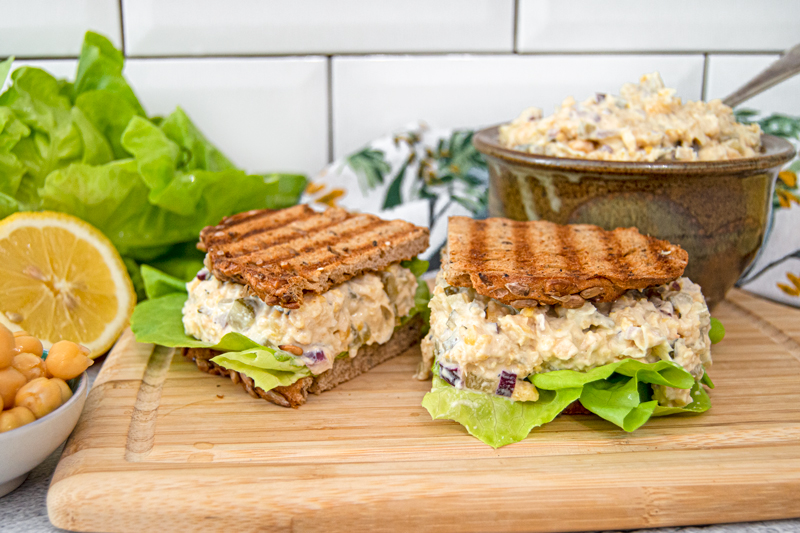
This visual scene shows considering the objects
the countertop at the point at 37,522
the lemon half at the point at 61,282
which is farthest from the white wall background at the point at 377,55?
the countertop at the point at 37,522

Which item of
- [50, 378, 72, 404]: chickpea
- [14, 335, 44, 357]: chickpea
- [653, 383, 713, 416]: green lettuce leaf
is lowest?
[653, 383, 713, 416]: green lettuce leaf

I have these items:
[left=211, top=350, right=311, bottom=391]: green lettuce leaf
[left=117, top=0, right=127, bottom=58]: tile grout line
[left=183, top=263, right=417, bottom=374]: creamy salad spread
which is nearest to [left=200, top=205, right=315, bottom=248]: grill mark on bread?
[left=183, top=263, right=417, bottom=374]: creamy salad spread

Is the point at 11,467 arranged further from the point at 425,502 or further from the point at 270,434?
the point at 425,502

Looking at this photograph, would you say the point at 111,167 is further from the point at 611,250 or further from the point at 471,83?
the point at 611,250

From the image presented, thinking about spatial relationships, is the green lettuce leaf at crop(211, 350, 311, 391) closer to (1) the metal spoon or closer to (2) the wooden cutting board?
(2) the wooden cutting board

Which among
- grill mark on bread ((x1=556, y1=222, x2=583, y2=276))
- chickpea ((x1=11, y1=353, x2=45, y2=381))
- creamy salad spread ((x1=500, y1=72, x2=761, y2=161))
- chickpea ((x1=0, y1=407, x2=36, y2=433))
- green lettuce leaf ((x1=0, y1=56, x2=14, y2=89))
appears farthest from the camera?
green lettuce leaf ((x1=0, y1=56, x2=14, y2=89))

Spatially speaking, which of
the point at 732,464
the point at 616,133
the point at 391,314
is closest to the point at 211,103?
the point at 391,314
